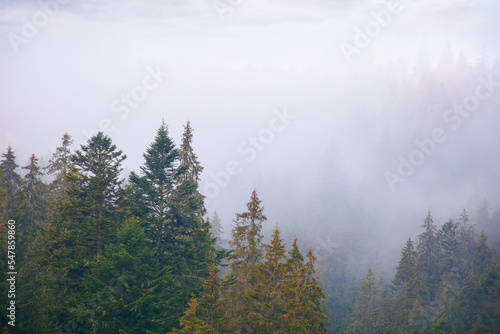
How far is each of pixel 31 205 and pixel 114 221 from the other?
1613 cm

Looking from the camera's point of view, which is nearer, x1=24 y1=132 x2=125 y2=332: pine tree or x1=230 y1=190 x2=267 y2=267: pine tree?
x1=24 y1=132 x2=125 y2=332: pine tree

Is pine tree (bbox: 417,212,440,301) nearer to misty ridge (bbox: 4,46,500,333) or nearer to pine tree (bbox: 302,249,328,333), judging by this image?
misty ridge (bbox: 4,46,500,333)

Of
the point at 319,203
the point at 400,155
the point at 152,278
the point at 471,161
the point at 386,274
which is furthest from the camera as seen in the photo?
the point at 400,155

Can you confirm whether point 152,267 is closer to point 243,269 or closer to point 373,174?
point 243,269

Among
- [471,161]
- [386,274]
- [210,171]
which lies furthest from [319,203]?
[210,171]

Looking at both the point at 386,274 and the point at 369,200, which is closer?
the point at 386,274

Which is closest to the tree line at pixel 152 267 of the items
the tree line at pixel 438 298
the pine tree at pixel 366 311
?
the tree line at pixel 438 298

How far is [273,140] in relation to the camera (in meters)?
167

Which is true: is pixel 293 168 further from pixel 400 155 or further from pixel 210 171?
pixel 210 171

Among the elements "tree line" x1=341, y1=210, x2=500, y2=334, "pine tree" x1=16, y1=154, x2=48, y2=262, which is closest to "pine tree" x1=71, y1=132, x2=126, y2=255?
"pine tree" x1=16, y1=154, x2=48, y2=262

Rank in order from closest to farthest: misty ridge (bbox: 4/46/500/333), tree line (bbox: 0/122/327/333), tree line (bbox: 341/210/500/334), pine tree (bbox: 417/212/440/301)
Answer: tree line (bbox: 0/122/327/333) < tree line (bbox: 341/210/500/334) < pine tree (bbox: 417/212/440/301) < misty ridge (bbox: 4/46/500/333)

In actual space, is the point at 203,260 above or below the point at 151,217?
below

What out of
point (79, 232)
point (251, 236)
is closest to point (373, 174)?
point (251, 236)

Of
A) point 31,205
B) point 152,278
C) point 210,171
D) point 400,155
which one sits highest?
point 210,171
